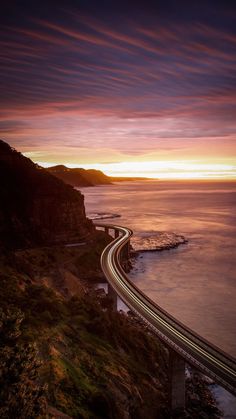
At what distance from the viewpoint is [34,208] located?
299 ft

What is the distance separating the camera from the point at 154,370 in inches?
1534

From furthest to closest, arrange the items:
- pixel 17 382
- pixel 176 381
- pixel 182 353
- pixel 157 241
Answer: pixel 157 241 < pixel 176 381 < pixel 182 353 < pixel 17 382

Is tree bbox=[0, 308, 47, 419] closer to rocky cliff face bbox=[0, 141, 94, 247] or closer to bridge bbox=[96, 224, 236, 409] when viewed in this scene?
bridge bbox=[96, 224, 236, 409]

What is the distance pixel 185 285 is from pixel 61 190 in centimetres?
4475

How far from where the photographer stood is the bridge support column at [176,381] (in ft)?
108

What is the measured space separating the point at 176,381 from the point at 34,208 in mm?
66258

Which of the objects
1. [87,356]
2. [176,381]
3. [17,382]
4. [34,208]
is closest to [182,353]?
[176,381]

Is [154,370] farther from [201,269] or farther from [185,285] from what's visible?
[201,269]

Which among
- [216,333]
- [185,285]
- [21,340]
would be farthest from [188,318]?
[21,340]

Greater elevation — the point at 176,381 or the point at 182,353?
the point at 182,353

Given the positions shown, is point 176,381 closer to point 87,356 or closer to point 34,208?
point 87,356

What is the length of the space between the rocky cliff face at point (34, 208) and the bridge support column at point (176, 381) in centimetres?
5650

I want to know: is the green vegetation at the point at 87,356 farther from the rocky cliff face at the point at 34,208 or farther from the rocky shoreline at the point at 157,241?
the rocky shoreline at the point at 157,241

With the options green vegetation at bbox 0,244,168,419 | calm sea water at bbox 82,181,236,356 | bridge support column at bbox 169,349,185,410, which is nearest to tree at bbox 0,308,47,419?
green vegetation at bbox 0,244,168,419
